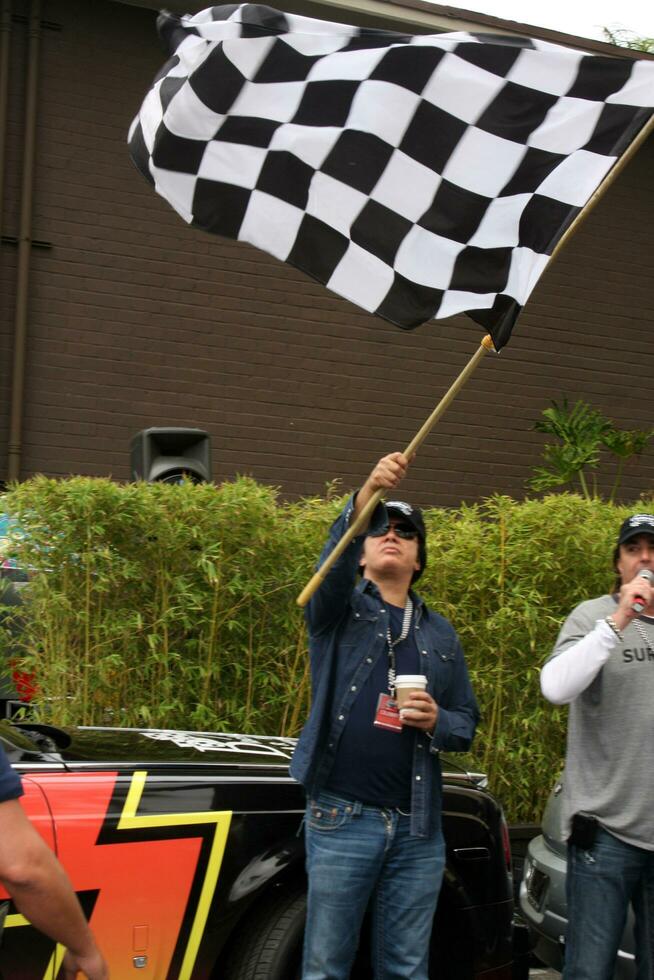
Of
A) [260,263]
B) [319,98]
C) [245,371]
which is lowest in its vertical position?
[319,98]

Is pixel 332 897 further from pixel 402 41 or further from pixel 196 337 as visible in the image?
pixel 196 337

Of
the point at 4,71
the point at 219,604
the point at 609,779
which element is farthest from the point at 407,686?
the point at 4,71

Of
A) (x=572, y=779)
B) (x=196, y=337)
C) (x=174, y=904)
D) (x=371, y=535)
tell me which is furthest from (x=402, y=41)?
(x=196, y=337)

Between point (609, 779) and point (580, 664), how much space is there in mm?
394

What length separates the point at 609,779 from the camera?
3.61 meters

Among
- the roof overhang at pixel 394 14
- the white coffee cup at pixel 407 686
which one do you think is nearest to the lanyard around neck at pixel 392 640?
the white coffee cup at pixel 407 686

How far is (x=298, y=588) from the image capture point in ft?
19.0

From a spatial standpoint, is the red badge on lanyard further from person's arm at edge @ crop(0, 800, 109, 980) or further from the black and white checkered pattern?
person's arm at edge @ crop(0, 800, 109, 980)

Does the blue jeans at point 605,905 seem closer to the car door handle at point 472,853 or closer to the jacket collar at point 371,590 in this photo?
the car door handle at point 472,853

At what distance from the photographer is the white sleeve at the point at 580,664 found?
3.52m

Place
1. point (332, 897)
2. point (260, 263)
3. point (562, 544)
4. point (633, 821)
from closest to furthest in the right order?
1. point (332, 897)
2. point (633, 821)
3. point (562, 544)
4. point (260, 263)

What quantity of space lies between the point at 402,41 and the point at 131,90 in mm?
7060

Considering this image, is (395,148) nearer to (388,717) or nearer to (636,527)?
(636,527)

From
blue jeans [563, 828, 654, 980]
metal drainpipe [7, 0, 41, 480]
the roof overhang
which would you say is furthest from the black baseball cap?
the roof overhang
